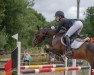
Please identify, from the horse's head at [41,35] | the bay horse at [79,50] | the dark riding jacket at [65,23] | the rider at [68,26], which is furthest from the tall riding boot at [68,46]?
the horse's head at [41,35]

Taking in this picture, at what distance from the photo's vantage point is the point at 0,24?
3069 cm

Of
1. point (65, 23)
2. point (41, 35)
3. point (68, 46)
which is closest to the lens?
point (65, 23)

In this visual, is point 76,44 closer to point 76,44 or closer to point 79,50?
point 76,44

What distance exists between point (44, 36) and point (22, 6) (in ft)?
66.6

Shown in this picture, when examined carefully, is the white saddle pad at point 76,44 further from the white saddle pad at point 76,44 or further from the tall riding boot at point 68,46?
the tall riding boot at point 68,46

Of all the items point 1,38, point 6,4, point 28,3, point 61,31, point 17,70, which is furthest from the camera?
point 28,3

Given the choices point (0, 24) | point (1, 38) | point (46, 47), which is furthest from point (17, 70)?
point (0, 24)

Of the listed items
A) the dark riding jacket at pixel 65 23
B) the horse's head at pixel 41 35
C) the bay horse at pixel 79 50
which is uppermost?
the dark riding jacket at pixel 65 23

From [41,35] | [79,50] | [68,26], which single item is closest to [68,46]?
[79,50]

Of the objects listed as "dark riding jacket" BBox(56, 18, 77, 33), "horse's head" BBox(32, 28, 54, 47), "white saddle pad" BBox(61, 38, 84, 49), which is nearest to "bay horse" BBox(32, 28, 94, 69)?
"white saddle pad" BBox(61, 38, 84, 49)

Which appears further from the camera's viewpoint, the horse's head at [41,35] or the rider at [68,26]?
the horse's head at [41,35]

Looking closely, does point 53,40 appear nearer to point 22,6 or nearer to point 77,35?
point 77,35

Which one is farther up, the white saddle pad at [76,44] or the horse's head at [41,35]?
the horse's head at [41,35]

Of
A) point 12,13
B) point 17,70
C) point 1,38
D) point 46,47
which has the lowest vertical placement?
point 17,70
